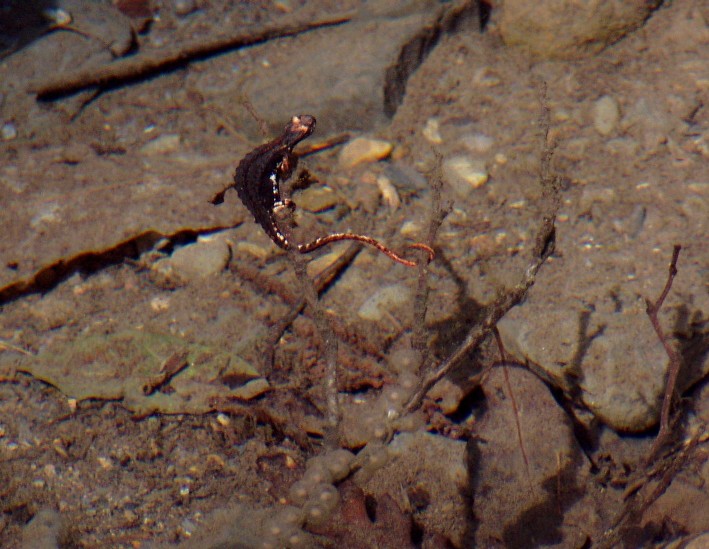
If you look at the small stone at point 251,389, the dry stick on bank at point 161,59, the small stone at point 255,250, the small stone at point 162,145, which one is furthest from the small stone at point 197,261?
the dry stick on bank at point 161,59

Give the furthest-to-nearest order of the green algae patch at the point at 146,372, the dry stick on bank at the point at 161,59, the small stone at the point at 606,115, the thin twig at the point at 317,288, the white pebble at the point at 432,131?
the dry stick on bank at the point at 161,59 → the white pebble at the point at 432,131 → the small stone at the point at 606,115 → the thin twig at the point at 317,288 → the green algae patch at the point at 146,372

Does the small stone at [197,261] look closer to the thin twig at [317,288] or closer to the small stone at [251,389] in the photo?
the thin twig at [317,288]

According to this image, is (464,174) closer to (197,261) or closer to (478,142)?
(478,142)

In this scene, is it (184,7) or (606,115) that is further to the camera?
(184,7)

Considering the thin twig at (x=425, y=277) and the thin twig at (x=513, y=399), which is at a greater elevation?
the thin twig at (x=425, y=277)

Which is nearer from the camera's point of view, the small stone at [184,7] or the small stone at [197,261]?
the small stone at [197,261]

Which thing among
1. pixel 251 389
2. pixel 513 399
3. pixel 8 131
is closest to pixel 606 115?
pixel 513 399
